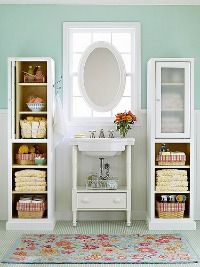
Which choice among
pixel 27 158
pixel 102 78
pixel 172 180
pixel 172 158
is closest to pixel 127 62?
pixel 102 78

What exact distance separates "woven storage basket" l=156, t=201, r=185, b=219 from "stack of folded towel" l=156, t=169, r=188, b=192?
173mm

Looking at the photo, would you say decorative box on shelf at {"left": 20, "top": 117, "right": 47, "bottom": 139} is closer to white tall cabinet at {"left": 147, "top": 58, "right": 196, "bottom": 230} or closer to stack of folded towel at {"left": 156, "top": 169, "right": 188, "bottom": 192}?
white tall cabinet at {"left": 147, "top": 58, "right": 196, "bottom": 230}

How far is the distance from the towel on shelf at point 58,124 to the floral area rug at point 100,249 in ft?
3.80

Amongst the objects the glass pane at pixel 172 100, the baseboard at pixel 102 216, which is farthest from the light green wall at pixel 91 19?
the baseboard at pixel 102 216

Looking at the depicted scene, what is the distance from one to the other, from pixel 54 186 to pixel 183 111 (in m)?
1.79

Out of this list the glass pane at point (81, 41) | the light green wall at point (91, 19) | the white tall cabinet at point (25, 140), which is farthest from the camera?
the glass pane at point (81, 41)

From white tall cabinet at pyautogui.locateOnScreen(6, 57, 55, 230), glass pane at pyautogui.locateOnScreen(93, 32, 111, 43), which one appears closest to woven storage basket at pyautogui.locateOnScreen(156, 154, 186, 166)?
white tall cabinet at pyautogui.locateOnScreen(6, 57, 55, 230)

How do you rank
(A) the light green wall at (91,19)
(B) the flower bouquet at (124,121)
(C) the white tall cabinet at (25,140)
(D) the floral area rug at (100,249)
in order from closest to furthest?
(D) the floral area rug at (100,249), (C) the white tall cabinet at (25,140), (B) the flower bouquet at (124,121), (A) the light green wall at (91,19)

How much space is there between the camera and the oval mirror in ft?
21.1

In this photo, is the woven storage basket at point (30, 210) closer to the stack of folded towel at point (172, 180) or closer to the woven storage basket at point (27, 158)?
the woven storage basket at point (27, 158)

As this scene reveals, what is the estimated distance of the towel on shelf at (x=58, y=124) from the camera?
19.9ft

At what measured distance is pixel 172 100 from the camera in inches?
239

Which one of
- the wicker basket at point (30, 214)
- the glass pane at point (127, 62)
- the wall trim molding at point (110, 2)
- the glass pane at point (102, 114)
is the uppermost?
the wall trim molding at point (110, 2)

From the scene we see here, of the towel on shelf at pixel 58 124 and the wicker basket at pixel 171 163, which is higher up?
the towel on shelf at pixel 58 124
